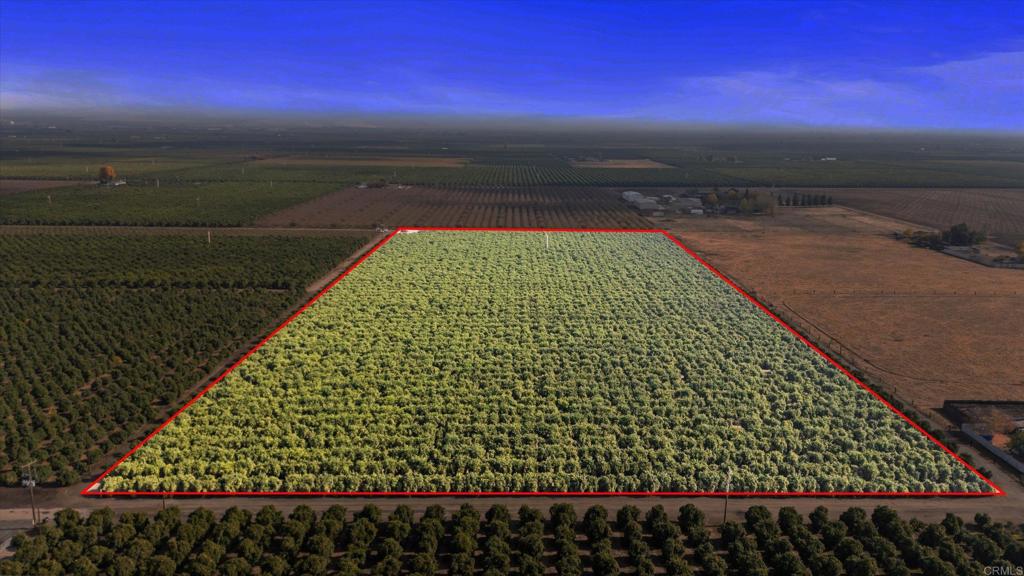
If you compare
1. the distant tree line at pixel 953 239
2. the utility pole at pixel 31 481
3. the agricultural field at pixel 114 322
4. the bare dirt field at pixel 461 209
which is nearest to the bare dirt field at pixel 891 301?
the distant tree line at pixel 953 239

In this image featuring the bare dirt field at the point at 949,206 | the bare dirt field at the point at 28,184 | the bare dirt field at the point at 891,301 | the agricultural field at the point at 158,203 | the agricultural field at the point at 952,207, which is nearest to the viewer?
the bare dirt field at the point at 891,301

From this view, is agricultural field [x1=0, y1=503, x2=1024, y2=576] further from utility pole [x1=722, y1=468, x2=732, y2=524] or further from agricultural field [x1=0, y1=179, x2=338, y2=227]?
agricultural field [x1=0, y1=179, x2=338, y2=227]

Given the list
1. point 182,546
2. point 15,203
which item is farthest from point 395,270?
point 15,203

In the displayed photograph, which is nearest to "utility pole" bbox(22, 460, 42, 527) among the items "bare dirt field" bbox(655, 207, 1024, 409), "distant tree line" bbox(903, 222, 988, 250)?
"bare dirt field" bbox(655, 207, 1024, 409)

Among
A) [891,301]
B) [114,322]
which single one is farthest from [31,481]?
[891,301]

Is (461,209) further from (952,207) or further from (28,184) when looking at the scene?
(28,184)

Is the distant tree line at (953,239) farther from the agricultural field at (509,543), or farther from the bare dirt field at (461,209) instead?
the agricultural field at (509,543)
